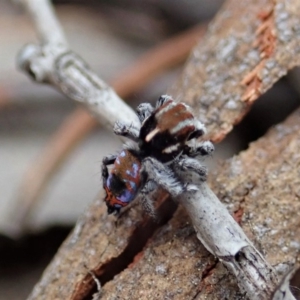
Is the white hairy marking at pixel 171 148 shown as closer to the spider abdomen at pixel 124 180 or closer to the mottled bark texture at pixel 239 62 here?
the spider abdomen at pixel 124 180

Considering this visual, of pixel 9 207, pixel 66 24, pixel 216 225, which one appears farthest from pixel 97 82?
pixel 66 24

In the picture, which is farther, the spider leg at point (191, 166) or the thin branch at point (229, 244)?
the spider leg at point (191, 166)

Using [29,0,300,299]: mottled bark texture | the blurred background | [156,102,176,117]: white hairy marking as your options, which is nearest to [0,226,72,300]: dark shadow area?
the blurred background

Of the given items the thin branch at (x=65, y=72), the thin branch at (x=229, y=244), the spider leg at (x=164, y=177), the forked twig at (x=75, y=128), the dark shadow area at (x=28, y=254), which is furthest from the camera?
the forked twig at (x=75, y=128)

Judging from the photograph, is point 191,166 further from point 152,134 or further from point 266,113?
point 266,113

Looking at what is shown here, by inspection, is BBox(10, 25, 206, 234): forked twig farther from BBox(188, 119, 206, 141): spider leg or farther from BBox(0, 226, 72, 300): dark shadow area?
BBox(188, 119, 206, 141): spider leg

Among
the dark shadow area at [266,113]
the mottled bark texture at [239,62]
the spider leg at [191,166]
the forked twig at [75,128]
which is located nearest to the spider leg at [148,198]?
the spider leg at [191,166]
